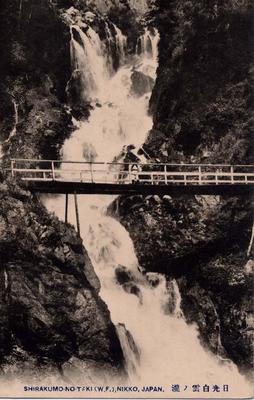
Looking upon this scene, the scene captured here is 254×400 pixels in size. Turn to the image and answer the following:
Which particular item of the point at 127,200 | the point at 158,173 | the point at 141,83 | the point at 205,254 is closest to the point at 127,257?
the point at 127,200

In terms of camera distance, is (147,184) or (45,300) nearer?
(45,300)

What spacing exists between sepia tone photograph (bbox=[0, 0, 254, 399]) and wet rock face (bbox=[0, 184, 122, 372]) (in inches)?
1.2

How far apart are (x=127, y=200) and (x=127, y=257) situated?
5.47 feet

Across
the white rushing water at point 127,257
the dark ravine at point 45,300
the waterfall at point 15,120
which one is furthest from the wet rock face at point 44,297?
the waterfall at point 15,120

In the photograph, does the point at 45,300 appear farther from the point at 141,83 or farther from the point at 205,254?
the point at 141,83

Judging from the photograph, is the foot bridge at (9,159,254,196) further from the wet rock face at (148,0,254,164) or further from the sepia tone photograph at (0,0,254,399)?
the wet rock face at (148,0,254,164)

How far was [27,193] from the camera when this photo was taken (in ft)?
44.8

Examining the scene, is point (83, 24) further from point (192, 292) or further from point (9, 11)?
point (192, 292)

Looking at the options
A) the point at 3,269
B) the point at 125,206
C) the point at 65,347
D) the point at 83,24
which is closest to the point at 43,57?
the point at 83,24

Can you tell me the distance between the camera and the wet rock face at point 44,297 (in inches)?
487

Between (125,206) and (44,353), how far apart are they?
4.77m

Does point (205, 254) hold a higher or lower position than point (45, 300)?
higher

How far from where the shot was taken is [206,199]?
15.1 meters

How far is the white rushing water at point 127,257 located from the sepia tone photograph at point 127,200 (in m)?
0.04
